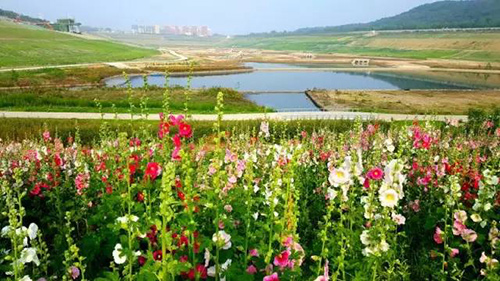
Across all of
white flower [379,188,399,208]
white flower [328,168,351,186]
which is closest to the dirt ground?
white flower [328,168,351,186]

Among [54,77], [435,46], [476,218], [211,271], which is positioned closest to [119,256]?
[211,271]

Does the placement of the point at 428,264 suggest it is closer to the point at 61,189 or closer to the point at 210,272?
the point at 210,272

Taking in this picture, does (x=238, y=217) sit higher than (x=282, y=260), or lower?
lower

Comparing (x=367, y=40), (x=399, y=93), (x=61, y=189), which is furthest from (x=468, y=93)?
(x=367, y=40)

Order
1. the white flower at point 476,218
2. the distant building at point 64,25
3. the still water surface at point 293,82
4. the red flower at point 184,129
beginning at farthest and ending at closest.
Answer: the distant building at point 64,25 → the still water surface at point 293,82 → the white flower at point 476,218 → the red flower at point 184,129

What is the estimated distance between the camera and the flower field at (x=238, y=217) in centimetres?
329

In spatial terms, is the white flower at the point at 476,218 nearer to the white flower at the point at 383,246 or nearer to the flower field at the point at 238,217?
the flower field at the point at 238,217

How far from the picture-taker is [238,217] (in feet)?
15.5

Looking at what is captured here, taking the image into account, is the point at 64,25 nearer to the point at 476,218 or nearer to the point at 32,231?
the point at 32,231

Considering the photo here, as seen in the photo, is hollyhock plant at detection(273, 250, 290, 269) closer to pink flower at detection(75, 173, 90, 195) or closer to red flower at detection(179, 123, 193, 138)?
red flower at detection(179, 123, 193, 138)

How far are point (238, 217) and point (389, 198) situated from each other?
6.14 feet

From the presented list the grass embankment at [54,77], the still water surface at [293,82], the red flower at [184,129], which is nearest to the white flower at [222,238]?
the red flower at [184,129]

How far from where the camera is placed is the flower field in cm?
329

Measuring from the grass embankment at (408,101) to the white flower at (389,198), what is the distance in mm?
28265
